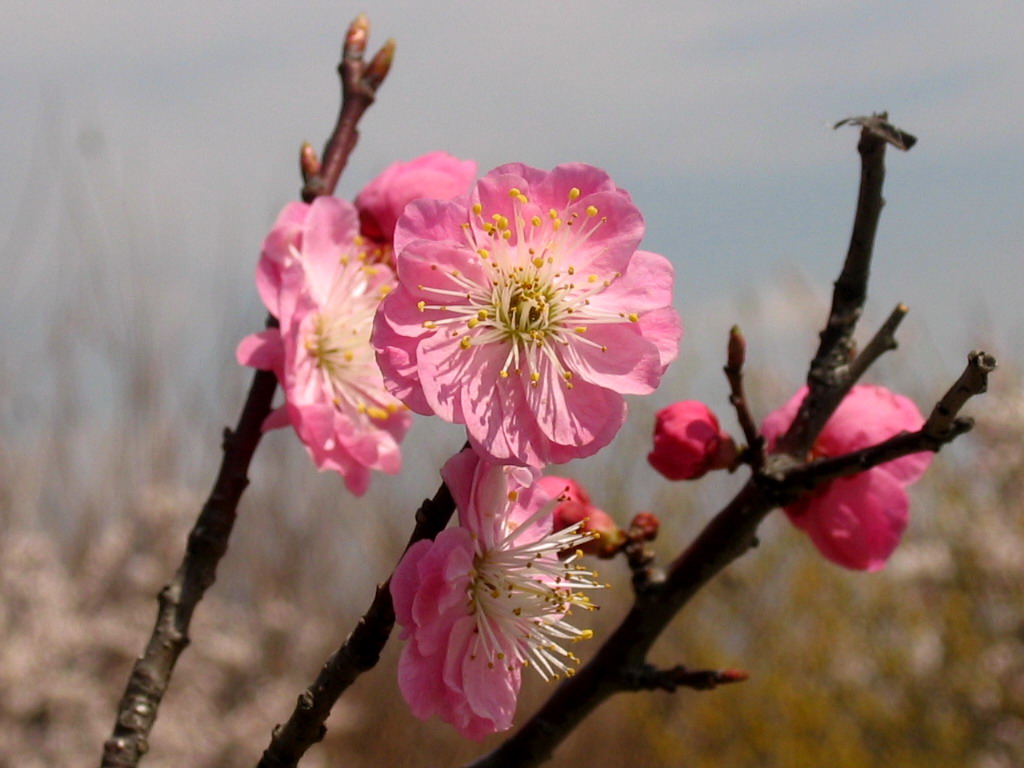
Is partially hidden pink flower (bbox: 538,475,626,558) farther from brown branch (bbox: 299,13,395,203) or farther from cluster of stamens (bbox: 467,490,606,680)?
brown branch (bbox: 299,13,395,203)

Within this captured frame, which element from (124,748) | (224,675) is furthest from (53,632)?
(124,748)

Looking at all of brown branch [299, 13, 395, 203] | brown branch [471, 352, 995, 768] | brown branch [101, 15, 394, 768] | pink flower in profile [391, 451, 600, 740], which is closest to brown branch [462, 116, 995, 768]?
brown branch [471, 352, 995, 768]

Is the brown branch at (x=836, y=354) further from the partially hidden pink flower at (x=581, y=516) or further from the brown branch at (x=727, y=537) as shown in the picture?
the partially hidden pink flower at (x=581, y=516)

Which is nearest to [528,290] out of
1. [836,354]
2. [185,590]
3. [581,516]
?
[581,516]

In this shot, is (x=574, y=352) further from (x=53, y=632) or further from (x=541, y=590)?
(x=53, y=632)

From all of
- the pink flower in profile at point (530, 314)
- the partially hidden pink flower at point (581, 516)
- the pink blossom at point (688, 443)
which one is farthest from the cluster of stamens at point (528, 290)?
the pink blossom at point (688, 443)

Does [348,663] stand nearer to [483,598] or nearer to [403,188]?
[483,598]
